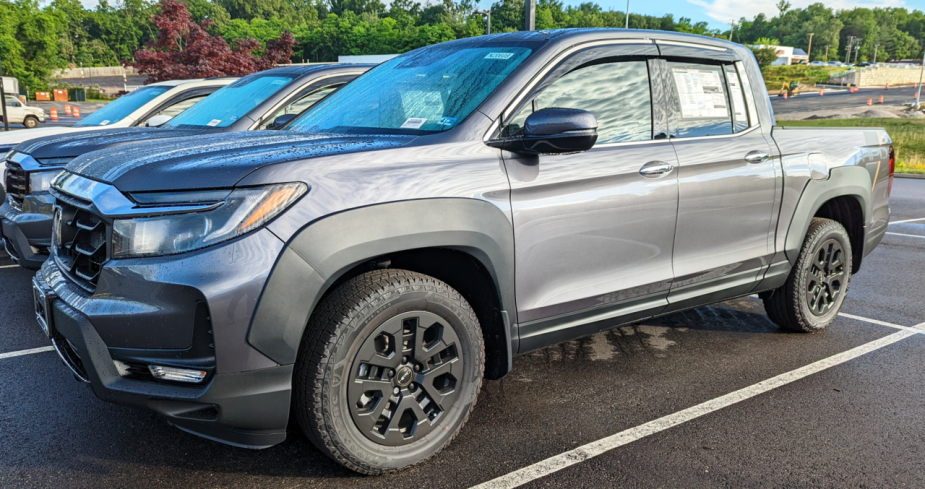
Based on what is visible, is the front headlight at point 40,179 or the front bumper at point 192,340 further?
the front headlight at point 40,179

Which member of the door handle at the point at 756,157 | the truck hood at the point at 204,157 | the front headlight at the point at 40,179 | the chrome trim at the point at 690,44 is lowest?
the front headlight at the point at 40,179

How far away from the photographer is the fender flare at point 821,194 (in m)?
4.20

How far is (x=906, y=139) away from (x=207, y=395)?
35224mm

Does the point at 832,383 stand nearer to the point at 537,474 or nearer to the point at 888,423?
the point at 888,423

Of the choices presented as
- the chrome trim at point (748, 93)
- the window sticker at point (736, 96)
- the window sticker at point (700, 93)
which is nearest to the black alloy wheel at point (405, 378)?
the window sticker at point (700, 93)

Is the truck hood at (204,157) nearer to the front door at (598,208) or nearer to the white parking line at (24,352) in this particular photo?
the front door at (598,208)

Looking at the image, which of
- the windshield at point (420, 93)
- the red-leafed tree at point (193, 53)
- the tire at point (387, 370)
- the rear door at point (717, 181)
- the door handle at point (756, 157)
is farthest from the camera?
the red-leafed tree at point (193, 53)

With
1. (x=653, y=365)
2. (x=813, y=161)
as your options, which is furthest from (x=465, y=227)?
(x=813, y=161)

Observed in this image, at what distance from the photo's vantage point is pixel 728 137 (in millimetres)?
3871

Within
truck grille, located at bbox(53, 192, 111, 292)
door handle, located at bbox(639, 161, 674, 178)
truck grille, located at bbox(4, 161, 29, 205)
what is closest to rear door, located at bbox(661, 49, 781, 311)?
door handle, located at bbox(639, 161, 674, 178)

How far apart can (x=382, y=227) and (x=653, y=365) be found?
88.8 inches

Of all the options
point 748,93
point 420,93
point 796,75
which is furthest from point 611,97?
point 796,75

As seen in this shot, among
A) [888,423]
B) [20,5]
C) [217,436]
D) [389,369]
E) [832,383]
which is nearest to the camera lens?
[217,436]

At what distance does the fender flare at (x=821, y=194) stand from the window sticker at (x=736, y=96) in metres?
0.63
